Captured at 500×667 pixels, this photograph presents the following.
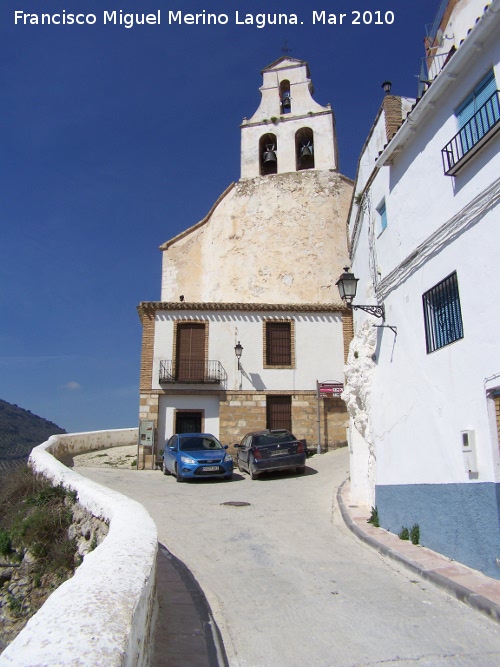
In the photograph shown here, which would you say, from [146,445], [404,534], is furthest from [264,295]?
[404,534]

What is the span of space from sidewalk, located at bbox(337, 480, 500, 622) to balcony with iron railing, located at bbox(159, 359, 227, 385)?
11096 millimetres

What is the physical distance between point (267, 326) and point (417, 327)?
1298 cm

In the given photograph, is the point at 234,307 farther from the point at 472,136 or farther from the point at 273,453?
the point at 472,136

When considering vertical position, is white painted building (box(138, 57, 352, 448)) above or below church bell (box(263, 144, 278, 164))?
below

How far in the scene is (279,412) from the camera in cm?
1931

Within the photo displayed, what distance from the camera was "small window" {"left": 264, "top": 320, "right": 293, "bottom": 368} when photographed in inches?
772

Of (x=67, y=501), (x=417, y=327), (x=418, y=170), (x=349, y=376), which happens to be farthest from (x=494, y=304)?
(x=67, y=501)

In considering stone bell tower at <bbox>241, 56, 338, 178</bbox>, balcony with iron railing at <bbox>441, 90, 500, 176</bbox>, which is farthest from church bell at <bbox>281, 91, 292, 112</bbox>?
balcony with iron railing at <bbox>441, 90, 500, 176</bbox>

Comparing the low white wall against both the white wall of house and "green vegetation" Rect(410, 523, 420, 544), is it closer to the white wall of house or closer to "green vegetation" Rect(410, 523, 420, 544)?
"green vegetation" Rect(410, 523, 420, 544)

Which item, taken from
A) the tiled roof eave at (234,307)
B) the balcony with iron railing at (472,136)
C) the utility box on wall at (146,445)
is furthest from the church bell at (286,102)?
the balcony with iron railing at (472,136)

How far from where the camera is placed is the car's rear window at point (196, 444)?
1519cm

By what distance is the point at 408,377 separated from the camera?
23.6ft

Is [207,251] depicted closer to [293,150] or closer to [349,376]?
[293,150]

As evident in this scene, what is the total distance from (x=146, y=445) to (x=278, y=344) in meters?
6.20
